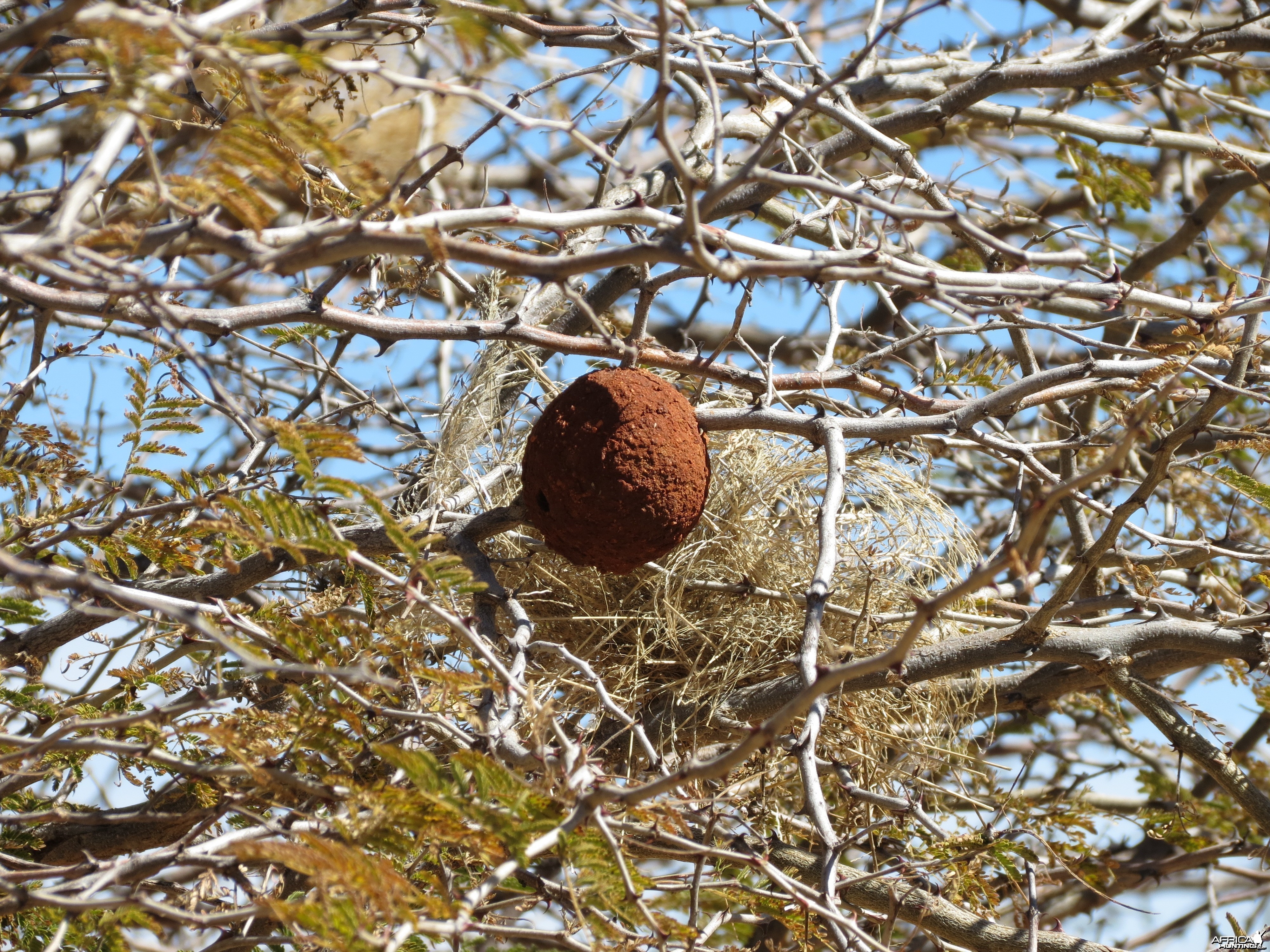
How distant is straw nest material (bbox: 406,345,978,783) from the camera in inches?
102

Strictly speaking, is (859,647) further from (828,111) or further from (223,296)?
(223,296)

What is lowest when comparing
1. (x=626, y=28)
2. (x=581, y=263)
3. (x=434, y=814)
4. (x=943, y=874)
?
(x=434, y=814)

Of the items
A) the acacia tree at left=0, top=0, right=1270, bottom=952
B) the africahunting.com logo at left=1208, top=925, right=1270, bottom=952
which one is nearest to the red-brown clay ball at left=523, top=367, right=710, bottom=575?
the acacia tree at left=0, top=0, right=1270, bottom=952

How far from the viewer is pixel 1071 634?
106 inches

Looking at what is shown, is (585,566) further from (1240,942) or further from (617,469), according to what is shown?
(1240,942)

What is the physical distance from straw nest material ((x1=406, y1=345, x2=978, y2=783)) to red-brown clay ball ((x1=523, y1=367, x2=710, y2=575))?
31cm

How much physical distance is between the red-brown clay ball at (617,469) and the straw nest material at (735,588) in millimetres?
306

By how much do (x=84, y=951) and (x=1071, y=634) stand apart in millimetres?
2171

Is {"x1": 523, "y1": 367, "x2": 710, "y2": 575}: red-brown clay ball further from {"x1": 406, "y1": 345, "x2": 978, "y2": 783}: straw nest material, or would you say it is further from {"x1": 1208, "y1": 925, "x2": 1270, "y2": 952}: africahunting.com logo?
{"x1": 1208, "y1": 925, "x2": 1270, "y2": 952}: africahunting.com logo

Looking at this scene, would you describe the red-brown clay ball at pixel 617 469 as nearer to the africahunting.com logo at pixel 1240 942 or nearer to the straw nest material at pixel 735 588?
the straw nest material at pixel 735 588

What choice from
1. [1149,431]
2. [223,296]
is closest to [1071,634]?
[1149,431]

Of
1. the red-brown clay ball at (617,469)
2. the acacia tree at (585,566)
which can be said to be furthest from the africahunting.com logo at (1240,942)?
the red-brown clay ball at (617,469)

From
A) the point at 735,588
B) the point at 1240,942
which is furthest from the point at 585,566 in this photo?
the point at 1240,942

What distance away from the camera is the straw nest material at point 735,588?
2.58 meters
